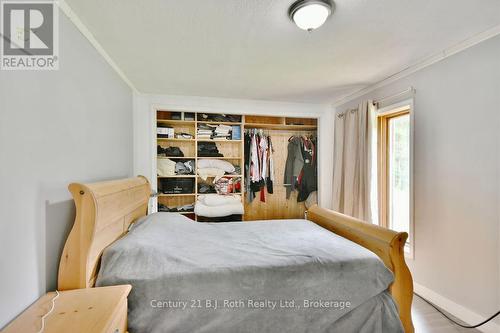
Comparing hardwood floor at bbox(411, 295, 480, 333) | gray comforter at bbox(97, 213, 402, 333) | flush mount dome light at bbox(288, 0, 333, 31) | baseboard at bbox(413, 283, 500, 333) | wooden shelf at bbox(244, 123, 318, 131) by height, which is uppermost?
flush mount dome light at bbox(288, 0, 333, 31)

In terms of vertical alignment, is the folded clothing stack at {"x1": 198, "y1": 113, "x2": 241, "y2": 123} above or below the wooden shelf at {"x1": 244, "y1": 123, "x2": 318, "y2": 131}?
above

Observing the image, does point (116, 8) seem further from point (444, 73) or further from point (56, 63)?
point (444, 73)

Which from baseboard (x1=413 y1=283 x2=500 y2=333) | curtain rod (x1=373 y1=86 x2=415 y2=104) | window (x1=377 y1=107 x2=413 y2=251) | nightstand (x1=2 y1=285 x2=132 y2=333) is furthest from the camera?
window (x1=377 y1=107 x2=413 y2=251)

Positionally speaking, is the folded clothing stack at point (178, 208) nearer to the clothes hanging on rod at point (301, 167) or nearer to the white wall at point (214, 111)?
the white wall at point (214, 111)

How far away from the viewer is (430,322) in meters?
1.78

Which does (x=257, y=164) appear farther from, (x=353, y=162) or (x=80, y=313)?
(x=80, y=313)

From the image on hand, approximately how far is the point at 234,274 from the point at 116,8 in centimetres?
171

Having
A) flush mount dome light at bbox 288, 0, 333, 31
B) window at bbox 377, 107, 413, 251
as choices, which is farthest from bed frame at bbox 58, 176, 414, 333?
flush mount dome light at bbox 288, 0, 333, 31

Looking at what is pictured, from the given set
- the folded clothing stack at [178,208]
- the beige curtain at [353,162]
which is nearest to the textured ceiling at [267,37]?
the beige curtain at [353,162]

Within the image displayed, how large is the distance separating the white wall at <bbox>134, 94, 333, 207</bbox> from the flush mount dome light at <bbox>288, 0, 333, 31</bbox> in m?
1.91

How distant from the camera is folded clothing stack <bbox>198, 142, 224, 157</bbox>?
11.3ft

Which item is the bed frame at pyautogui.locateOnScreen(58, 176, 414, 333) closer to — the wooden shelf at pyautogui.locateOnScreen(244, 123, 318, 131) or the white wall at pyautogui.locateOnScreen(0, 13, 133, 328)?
the white wall at pyautogui.locateOnScreen(0, 13, 133, 328)

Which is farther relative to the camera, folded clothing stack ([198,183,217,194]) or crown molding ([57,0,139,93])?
folded clothing stack ([198,183,217,194])

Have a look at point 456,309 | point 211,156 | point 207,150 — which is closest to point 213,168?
point 211,156
